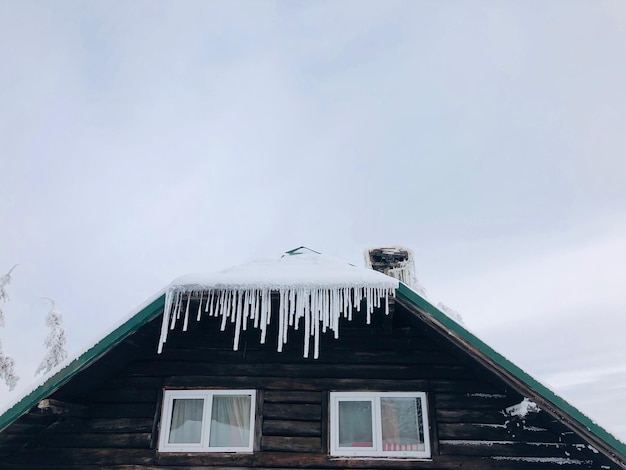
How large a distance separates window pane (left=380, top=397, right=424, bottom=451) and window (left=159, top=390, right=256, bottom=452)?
178 centimetres

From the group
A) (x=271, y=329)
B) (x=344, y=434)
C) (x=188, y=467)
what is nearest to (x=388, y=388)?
(x=344, y=434)

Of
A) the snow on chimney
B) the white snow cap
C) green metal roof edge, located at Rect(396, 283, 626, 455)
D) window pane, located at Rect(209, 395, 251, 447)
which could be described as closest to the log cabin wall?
window pane, located at Rect(209, 395, 251, 447)

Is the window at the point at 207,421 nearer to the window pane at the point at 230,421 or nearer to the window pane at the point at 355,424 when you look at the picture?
the window pane at the point at 230,421

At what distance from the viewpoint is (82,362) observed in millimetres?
5613

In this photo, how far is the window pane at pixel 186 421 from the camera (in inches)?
255

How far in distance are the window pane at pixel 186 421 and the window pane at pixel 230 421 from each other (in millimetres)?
202

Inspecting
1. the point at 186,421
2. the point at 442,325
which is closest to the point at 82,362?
the point at 186,421

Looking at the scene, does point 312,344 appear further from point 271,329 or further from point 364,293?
point 364,293

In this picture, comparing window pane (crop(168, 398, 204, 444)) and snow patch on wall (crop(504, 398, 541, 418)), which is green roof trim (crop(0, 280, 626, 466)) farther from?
Answer: window pane (crop(168, 398, 204, 444))

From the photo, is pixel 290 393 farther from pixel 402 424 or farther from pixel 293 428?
pixel 402 424

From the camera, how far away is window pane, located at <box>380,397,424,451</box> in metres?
6.27

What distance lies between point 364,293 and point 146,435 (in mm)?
3499

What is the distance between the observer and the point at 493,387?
6438mm

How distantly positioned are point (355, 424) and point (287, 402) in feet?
3.12
